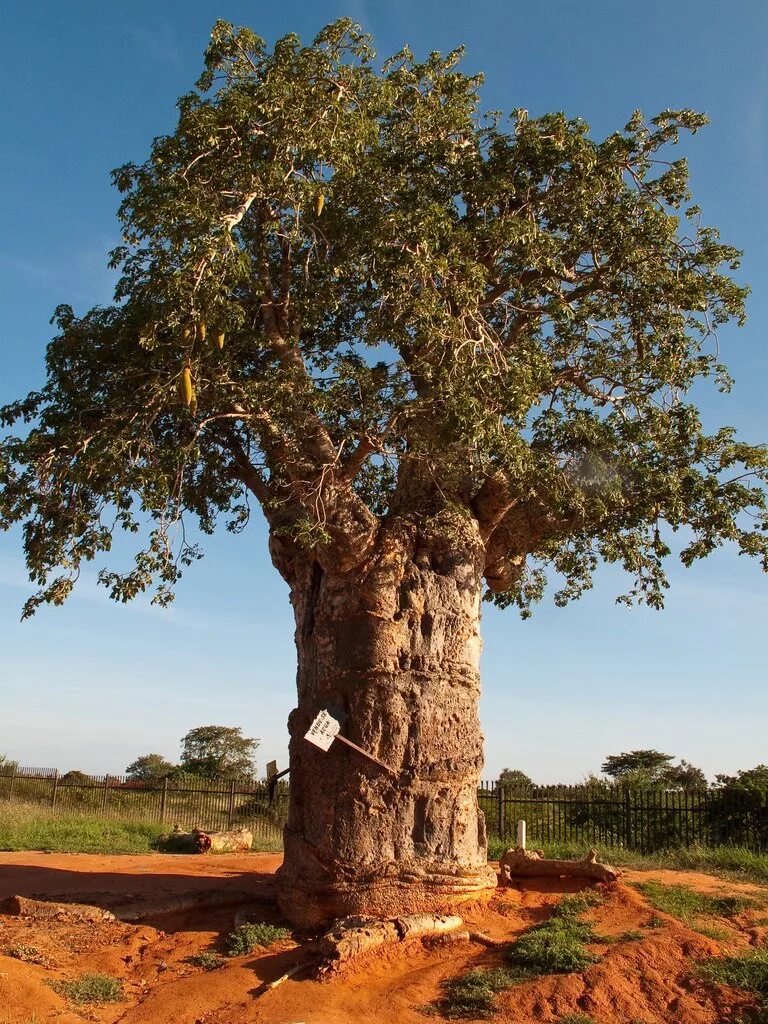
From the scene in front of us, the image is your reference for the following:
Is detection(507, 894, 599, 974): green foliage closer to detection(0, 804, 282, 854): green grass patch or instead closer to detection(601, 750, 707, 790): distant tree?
detection(0, 804, 282, 854): green grass patch

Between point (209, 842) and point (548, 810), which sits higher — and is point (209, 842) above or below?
below

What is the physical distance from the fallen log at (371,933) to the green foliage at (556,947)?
74 centimetres

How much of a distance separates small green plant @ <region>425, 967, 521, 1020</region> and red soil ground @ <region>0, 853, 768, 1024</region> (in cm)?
10

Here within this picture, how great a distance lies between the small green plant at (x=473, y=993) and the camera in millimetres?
6473

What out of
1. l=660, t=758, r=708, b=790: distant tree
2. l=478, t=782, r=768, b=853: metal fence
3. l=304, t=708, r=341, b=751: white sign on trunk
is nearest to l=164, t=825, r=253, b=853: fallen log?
l=478, t=782, r=768, b=853: metal fence

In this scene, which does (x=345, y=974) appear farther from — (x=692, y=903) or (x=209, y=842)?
(x=209, y=842)

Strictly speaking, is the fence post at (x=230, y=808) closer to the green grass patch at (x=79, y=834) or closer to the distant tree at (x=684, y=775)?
the green grass patch at (x=79, y=834)

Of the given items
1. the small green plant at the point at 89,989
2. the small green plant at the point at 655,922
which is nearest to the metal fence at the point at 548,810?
the small green plant at the point at 89,989

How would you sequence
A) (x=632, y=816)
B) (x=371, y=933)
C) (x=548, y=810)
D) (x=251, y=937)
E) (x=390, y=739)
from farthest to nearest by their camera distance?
(x=548, y=810) → (x=632, y=816) → (x=390, y=739) → (x=251, y=937) → (x=371, y=933)

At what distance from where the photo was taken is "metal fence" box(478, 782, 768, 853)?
14383 millimetres

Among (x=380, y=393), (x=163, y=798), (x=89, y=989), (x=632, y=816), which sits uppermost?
(x=380, y=393)

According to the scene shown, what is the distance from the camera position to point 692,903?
28.8 feet

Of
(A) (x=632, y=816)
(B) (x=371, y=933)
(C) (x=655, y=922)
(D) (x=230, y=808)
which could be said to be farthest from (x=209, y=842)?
(C) (x=655, y=922)

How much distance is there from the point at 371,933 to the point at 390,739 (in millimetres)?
1803
